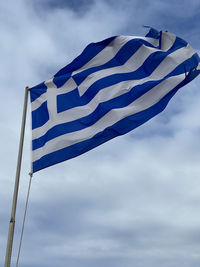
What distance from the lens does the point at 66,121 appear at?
15156mm

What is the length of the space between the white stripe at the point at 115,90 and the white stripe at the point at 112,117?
420 millimetres

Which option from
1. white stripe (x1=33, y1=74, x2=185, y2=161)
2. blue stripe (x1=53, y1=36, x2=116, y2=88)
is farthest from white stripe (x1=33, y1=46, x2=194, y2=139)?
blue stripe (x1=53, y1=36, x2=116, y2=88)

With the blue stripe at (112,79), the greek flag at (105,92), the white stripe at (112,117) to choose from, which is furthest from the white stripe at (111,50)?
the white stripe at (112,117)

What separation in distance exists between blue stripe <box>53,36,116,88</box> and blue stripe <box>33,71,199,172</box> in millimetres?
2259

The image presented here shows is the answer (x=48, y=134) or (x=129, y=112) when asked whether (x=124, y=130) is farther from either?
(x=48, y=134)

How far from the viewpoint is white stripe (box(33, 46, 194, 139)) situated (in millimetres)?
15156

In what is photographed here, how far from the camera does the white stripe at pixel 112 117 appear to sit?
1455cm

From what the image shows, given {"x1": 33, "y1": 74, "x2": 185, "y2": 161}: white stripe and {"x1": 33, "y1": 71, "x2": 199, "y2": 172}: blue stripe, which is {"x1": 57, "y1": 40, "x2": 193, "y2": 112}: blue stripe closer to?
{"x1": 33, "y1": 74, "x2": 185, "y2": 161}: white stripe

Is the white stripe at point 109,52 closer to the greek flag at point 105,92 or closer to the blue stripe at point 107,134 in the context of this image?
the greek flag at point 105,92

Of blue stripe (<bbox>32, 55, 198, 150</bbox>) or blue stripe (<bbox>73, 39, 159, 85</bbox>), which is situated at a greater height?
blue stripe (<bbox>73, 39, 159, 85</bbox>)

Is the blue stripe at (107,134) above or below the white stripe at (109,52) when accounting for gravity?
below

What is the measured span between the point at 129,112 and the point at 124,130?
607 mm

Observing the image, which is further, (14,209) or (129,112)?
(129,112)

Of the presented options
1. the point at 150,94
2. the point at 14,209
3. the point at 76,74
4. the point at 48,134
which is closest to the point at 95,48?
the point at 76,74
